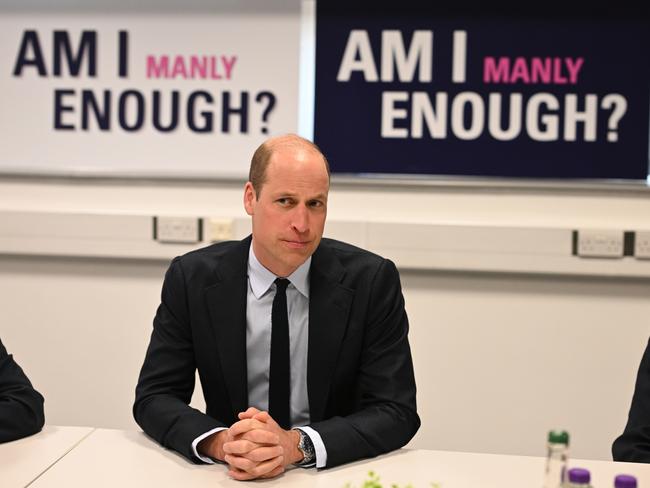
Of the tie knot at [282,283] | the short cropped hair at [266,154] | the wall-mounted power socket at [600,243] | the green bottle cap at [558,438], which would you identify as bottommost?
the green bottle cap at [558,438]

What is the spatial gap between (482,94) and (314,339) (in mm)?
1806

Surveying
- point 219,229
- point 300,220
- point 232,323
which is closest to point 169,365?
point 232,323

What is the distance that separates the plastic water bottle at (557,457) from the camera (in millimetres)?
1506

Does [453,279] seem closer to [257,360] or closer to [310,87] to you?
[310,87]

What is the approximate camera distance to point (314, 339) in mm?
2482

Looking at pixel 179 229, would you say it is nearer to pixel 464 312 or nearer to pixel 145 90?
pixel 145 90

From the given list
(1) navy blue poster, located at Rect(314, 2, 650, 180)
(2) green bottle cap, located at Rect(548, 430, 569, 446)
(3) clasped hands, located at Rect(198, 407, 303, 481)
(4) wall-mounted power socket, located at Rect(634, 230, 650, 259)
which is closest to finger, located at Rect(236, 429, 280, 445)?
(3) clasped hands, located at Rect(198, 407, 303, 481)

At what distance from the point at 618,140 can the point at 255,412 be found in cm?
235

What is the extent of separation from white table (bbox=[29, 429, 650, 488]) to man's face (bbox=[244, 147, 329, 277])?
57 cm

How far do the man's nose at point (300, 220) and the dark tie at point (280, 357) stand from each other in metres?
0.21

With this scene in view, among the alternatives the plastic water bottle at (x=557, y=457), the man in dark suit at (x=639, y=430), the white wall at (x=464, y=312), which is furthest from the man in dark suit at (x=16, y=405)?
the white wall at (x=464, y=312)

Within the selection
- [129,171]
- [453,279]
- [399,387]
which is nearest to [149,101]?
[129,171]

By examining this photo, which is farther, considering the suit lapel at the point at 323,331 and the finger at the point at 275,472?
the suit lapel at the point at 323,331

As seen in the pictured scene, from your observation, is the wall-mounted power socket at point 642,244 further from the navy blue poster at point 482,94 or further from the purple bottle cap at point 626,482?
the purple bottle cap at point 626,482
